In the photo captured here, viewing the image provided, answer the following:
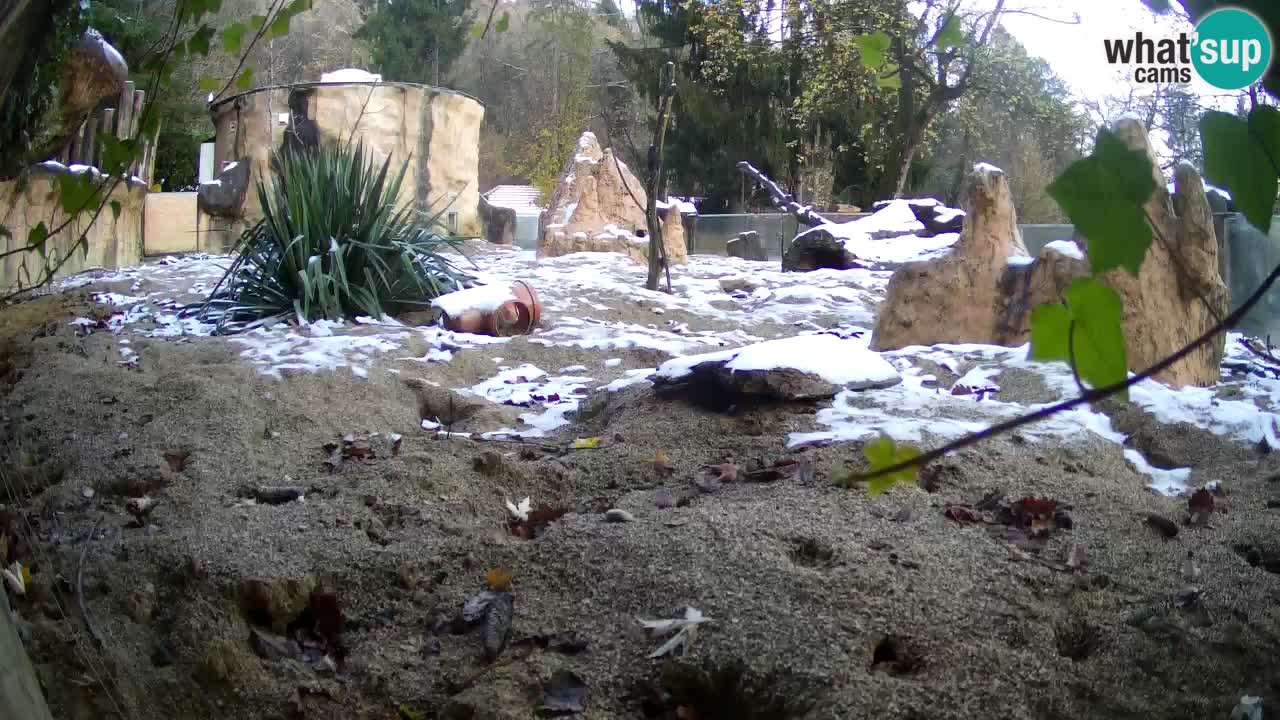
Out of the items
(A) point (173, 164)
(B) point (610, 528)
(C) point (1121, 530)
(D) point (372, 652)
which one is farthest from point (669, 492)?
(A) point (173, 164)

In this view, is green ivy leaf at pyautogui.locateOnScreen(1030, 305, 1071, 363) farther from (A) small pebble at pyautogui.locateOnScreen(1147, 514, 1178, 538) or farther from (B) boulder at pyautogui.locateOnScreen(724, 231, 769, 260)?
(B) boulder at pyautogui.locateOnScreen(724, 231, 769, 260)

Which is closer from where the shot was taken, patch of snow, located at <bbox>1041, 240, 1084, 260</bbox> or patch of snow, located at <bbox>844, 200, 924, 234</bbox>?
patch of snow, located at <bbox>1041, 240, 1084, 260</bbox>

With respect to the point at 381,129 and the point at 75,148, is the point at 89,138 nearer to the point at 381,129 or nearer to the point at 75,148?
the point at 75,148

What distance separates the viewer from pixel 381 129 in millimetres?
12867

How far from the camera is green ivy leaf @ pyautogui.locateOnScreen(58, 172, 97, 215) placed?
150cm

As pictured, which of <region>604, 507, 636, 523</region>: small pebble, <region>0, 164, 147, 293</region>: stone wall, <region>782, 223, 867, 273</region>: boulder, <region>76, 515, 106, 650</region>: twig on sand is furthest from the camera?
<region>782, 223, 867, 273</region>: boulder

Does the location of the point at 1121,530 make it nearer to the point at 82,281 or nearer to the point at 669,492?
the point at 669,492

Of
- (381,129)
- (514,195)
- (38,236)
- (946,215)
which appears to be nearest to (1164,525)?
(38,236)

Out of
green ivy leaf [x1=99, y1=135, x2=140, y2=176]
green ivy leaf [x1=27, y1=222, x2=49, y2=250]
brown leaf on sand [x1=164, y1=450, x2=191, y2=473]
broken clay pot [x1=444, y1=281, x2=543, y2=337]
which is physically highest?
green ivy leaf [x1=99, y1=135, x2=140, y2=176]

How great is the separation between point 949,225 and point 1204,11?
9.20m

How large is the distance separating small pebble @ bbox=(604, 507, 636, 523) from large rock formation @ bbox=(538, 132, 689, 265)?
736 centimetres

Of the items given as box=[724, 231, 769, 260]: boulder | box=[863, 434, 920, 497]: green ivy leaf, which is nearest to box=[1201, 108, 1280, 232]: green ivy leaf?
box=[863, 434, 920, 497]: green ivy leaf

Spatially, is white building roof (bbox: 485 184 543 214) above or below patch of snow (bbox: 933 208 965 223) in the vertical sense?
above

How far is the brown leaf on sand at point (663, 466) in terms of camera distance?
8.73 ft
